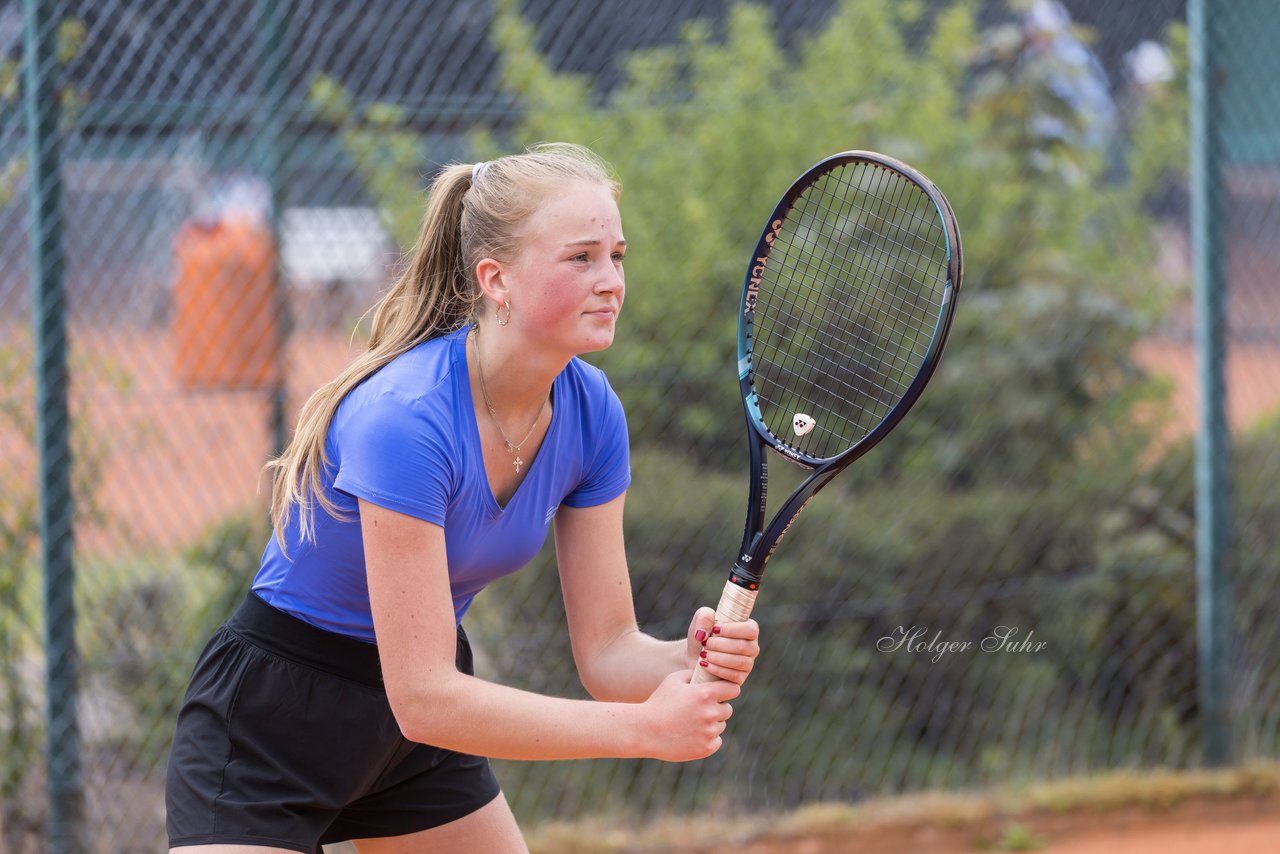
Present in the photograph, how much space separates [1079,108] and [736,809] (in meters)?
2.55

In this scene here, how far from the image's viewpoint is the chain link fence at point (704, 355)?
342 cm

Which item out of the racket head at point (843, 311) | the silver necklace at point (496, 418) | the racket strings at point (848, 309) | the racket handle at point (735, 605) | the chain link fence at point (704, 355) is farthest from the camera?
the racket strings at point (848, 309)

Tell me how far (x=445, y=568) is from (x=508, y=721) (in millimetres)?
212

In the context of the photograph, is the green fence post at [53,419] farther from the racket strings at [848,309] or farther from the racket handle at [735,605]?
the racket handle at [735,605]

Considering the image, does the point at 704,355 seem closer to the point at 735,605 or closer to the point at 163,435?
the point at 163,435

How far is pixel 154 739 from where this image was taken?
3467 mm

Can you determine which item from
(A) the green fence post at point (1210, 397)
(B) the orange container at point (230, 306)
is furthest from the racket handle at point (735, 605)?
(A) the green fence post at point (1210, 397)

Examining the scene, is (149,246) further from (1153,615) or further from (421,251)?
(1153,615)

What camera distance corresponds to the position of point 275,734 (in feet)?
6.57

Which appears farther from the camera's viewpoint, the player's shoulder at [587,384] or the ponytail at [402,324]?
the player's shoulder at [587,384]

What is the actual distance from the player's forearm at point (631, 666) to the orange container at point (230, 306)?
1727 mm

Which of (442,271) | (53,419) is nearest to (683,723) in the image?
(442,271)

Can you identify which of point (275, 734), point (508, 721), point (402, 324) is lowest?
point (275, 734)

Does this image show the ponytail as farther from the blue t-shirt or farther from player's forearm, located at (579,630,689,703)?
player's forearm, located at (579,630,689,703)
